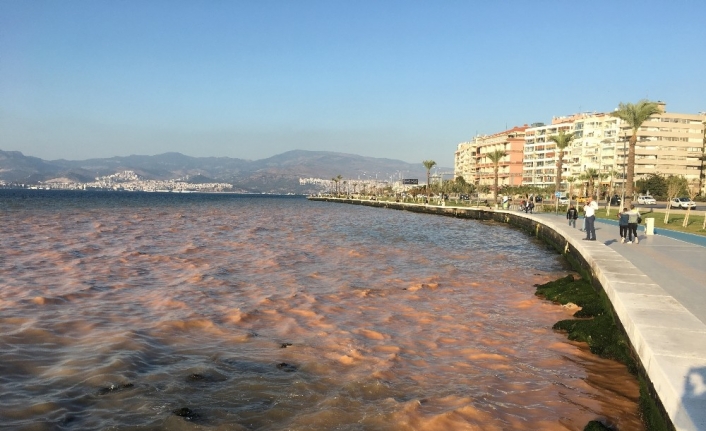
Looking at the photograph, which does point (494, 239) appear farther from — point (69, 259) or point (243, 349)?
point (243, 349)

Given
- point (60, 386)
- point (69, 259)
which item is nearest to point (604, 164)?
point (69, 259)

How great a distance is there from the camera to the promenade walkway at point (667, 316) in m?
5.39

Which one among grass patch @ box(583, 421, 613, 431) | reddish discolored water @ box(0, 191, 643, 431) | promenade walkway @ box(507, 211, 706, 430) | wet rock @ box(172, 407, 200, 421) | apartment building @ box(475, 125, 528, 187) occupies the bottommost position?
reddish discolored water @ box(0, 191, 643, 431)

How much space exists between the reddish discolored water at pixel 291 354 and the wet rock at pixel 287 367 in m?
0.03

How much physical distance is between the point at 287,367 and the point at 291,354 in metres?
0.77

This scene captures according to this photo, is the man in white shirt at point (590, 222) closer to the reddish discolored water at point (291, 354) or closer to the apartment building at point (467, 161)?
the reddish discolored water at point (291, 354)

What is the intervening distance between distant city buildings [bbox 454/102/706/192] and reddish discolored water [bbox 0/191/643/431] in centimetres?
9873

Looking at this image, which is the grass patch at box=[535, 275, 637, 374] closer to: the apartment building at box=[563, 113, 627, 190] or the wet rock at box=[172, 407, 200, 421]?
the wet rock at box=[172, 407, 200, 421]

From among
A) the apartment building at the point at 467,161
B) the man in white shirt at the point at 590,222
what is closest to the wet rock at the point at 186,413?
the man in white shirt at the point at 590,222

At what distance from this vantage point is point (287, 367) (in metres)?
8.95

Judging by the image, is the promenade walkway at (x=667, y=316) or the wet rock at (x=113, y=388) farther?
the wet rock at (x=113, y=388)

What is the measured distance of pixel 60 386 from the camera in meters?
7.87

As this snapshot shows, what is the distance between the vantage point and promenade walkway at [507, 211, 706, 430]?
5.39 meters

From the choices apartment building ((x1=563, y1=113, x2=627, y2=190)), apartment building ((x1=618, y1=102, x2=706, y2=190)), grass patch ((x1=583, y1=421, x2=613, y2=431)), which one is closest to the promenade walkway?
grass patch ((x1=583, y1=421, x2=613, y2=431))
